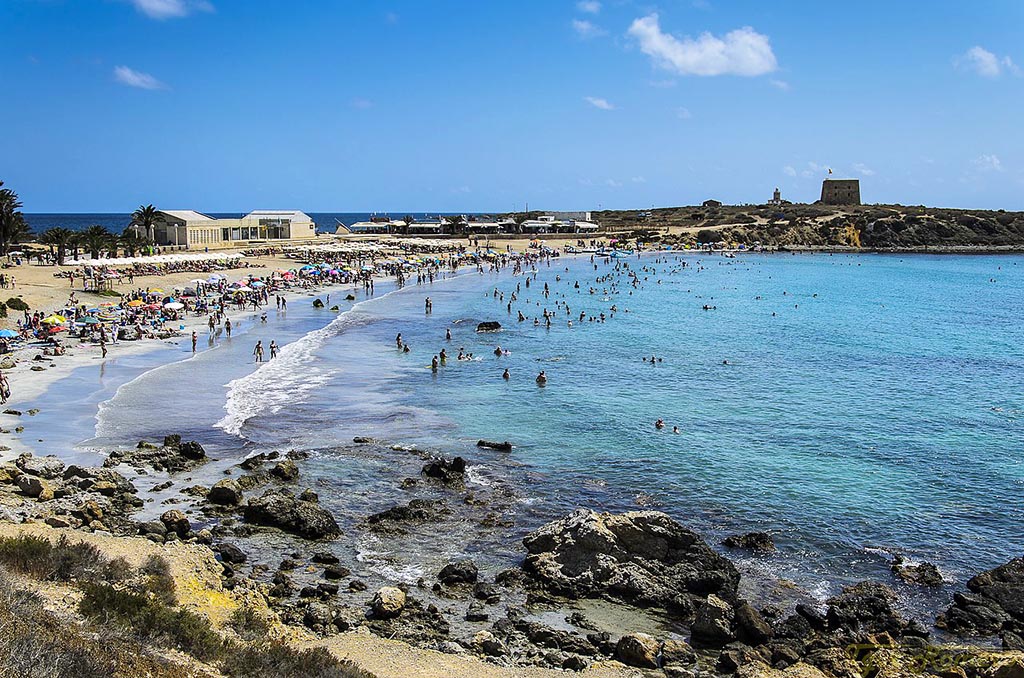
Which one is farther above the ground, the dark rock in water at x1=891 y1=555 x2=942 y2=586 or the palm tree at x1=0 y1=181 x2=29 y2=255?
the palm tree at x1=0 y1=181 x2=29 y2=255

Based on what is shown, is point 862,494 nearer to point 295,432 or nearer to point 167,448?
point 295,432

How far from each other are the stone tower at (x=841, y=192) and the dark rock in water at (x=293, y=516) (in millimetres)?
165991

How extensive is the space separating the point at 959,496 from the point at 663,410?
1091cm

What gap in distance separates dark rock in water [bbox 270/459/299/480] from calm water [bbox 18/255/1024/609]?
2.01ft

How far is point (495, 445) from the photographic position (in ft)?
82.2

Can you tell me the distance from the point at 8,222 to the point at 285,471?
5553 cm

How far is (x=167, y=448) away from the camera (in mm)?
23031

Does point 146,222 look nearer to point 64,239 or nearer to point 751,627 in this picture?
point 64,239

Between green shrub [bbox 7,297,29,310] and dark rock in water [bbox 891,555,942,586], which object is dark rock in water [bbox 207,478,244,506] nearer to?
dark rock in water [bbox 891,555,942,586]

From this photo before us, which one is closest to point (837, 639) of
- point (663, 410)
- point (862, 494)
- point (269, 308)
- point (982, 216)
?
point (862, 494)

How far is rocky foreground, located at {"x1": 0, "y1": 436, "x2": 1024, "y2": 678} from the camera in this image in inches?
514

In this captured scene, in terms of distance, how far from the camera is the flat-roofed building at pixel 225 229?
81.7 metres

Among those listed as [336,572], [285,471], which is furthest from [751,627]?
[285,471]

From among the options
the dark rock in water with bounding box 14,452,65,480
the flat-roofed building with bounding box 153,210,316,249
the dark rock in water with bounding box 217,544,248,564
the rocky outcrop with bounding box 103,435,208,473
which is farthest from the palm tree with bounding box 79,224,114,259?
the dark rock in water with bounding box 217,544,248,564
